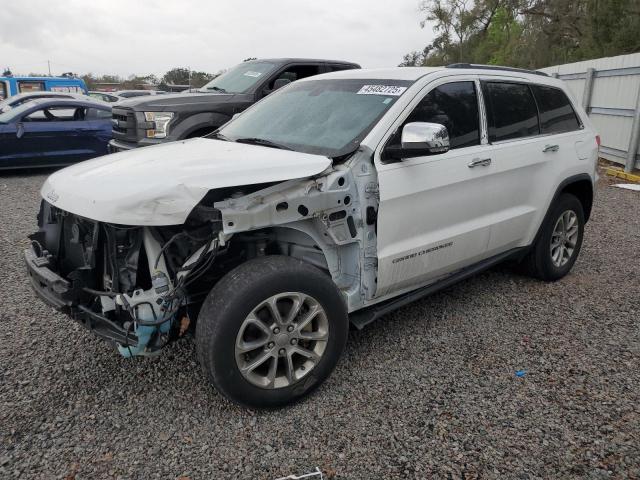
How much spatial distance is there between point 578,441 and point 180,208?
7.56ft

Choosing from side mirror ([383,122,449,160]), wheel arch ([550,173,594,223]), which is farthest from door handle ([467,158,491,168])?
wheel arch ([550,173,594,223])

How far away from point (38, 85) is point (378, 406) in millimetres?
20813

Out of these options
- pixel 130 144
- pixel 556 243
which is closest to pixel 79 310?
pixel 556 243

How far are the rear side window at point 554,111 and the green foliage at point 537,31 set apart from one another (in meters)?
17.1

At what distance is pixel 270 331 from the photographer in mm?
2797

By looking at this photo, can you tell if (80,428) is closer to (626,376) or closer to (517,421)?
(517,421)

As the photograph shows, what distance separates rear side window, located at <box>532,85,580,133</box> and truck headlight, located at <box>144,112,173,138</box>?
4.60m

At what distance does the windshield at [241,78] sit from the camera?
25.2ft

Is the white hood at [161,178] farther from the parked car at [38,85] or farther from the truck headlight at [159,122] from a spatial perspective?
the parked car at [38,85]

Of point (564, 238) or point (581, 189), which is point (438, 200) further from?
point (581, 189)

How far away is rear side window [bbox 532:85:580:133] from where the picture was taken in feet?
14.4

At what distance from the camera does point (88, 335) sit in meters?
3.74

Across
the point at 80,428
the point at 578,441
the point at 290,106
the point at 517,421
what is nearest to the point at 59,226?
the point at 80,428

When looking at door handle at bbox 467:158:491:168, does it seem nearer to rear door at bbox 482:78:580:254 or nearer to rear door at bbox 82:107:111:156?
rear door at bbox 482:78:580:254
